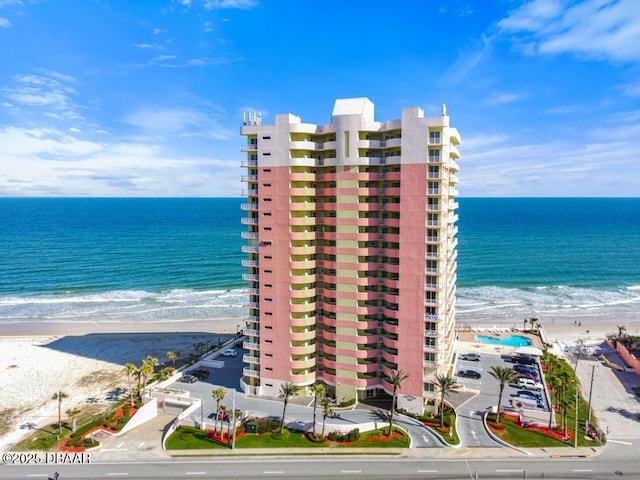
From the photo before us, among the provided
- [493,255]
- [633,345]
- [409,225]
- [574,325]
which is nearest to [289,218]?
[409,225]

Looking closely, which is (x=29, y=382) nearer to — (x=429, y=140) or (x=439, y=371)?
(x=439, y=371)

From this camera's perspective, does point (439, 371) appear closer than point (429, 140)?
No

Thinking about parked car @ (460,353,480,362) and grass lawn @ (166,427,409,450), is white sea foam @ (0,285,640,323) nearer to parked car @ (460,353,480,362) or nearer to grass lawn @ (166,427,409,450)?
parked car @ (460,353,480,362)

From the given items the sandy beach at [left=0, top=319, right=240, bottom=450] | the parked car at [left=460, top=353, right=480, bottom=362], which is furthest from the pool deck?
the sandy beach at [left=0, top=319, right=240, bottom=450]

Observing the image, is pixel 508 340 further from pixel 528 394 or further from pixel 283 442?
pixel 283 442

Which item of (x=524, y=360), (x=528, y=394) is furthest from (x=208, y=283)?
(x=528, y=394)

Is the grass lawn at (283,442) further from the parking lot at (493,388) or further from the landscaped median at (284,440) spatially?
the parking lot at (493,388)
